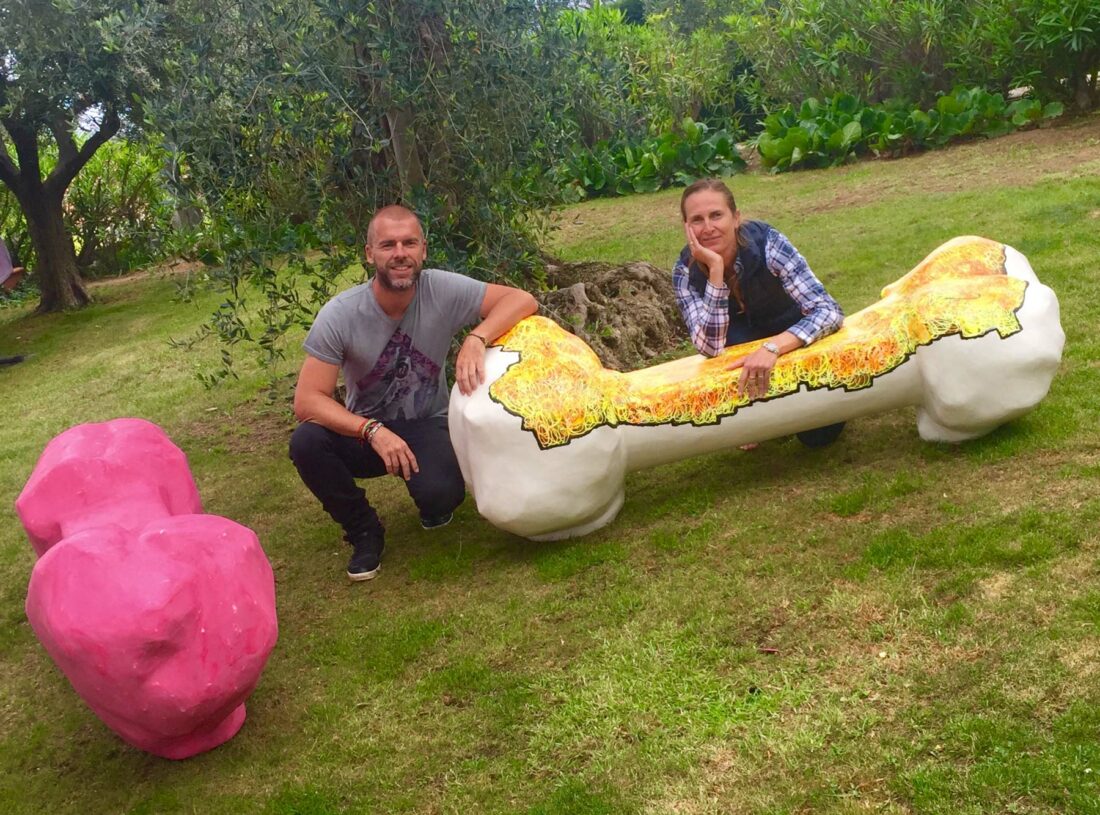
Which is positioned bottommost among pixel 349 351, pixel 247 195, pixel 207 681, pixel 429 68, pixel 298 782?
pixel 298 782

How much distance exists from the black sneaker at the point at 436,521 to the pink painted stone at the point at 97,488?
3.41 feet

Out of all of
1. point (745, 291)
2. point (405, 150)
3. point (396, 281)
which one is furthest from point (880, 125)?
point (396, 281)

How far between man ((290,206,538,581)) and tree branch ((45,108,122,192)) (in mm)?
8394

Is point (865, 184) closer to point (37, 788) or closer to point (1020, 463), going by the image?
point (1020, 463)

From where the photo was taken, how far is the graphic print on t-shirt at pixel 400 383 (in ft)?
12.4

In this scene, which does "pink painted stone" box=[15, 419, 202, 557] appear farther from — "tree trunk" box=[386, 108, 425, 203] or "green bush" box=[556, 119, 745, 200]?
"green bush" box=[556, 119, 745, 200]

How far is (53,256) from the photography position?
1239cm

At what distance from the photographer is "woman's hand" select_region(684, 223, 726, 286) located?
143 inches

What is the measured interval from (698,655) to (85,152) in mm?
10983

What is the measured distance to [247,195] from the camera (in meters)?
4.78

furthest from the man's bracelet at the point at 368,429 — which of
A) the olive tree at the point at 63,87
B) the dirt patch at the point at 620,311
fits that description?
the dirt patch at the point at 620,311

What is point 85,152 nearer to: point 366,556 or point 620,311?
point 620,311

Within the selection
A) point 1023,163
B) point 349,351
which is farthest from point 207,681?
point 1023,163

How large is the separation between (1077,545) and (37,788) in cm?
295
